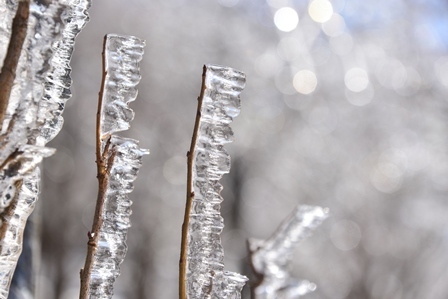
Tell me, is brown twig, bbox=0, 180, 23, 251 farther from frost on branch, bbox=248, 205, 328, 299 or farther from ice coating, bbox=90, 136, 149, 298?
frost on branch, bbox=248, 205, 328, 299

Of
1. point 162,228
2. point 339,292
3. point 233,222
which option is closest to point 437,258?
point 339,292

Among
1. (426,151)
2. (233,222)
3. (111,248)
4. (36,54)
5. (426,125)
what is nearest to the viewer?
(36,54)

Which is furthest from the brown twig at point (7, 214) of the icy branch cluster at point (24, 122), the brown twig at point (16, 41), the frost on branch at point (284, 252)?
the frost on branch at point (284, 252)

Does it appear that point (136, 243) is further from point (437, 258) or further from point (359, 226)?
point (437, 258)

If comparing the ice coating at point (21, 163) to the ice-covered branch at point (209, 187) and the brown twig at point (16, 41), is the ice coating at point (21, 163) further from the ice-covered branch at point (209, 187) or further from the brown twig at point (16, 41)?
the ice-covered branch at point (209, 187)

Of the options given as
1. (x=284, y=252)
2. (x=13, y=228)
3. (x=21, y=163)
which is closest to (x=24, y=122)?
(x=21, y=163)

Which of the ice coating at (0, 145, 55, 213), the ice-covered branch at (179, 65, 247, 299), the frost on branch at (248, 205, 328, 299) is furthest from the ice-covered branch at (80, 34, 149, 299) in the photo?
the frost on branch at (248, 205, 328, 299)

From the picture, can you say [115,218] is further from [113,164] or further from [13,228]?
[13,228]
